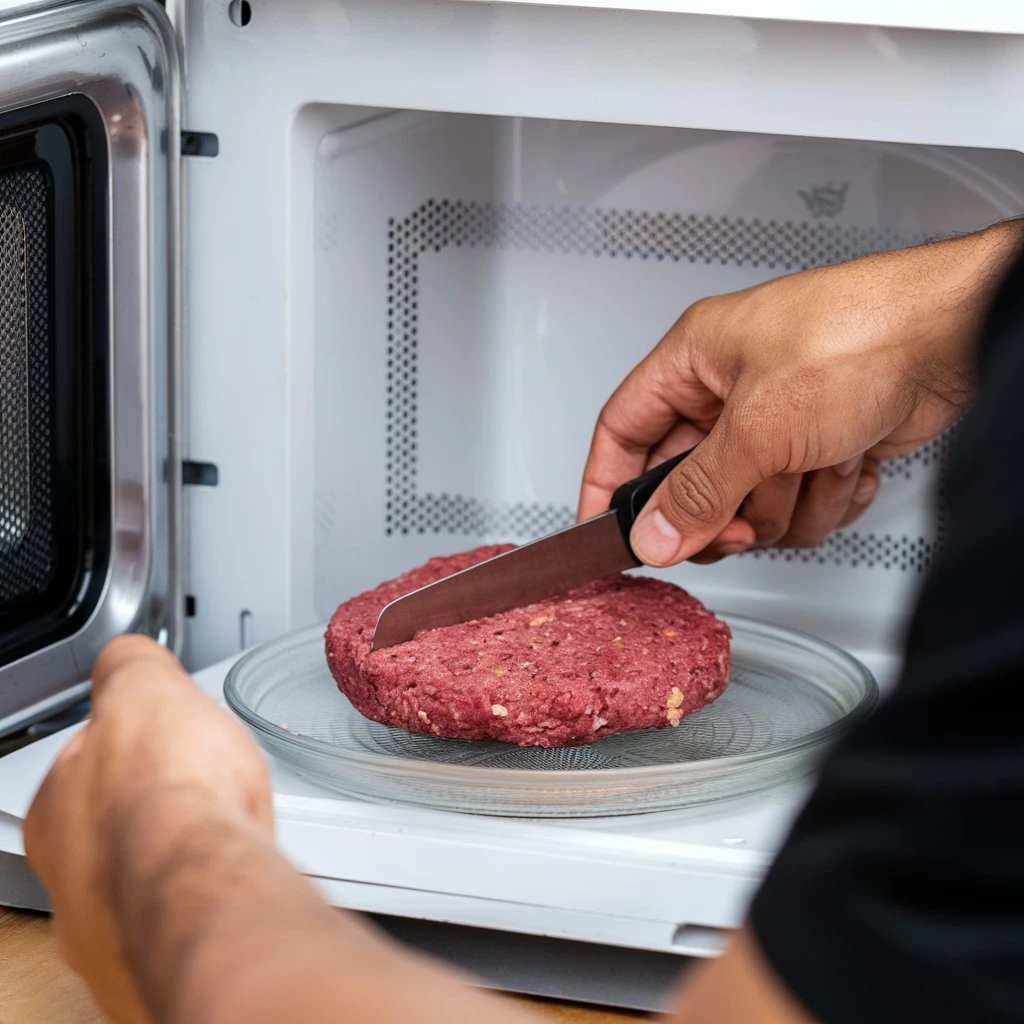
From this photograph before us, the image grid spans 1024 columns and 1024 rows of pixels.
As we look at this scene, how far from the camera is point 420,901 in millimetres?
696

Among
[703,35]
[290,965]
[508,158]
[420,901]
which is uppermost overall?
[703,35]

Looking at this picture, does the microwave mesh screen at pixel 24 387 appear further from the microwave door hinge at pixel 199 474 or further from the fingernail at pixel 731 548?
the fingernail at pixel 731 548

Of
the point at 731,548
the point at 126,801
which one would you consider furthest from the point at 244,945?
the point at 731,548

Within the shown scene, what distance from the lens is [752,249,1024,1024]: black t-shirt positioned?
0.89ft

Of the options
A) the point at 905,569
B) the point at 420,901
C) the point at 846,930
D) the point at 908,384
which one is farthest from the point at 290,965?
the point at 905,569

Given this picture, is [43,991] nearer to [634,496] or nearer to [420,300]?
[634,496]

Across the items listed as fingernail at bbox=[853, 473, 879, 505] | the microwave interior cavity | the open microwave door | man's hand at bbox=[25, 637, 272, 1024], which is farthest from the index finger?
fingernail at bbox=[853, 473, 879, 505]

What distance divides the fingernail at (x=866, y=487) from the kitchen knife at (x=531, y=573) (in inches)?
7.5

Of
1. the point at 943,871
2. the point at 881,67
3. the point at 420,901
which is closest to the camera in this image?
the point at 943,871

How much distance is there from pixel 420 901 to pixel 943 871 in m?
0.46

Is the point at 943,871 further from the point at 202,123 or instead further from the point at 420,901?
the point at 202,123

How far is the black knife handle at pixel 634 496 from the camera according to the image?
92 centimetres

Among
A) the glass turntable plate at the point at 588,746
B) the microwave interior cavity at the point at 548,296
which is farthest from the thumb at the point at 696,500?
the microwave interior cavity at the point at 548,296

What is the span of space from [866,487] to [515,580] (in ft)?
1.08
